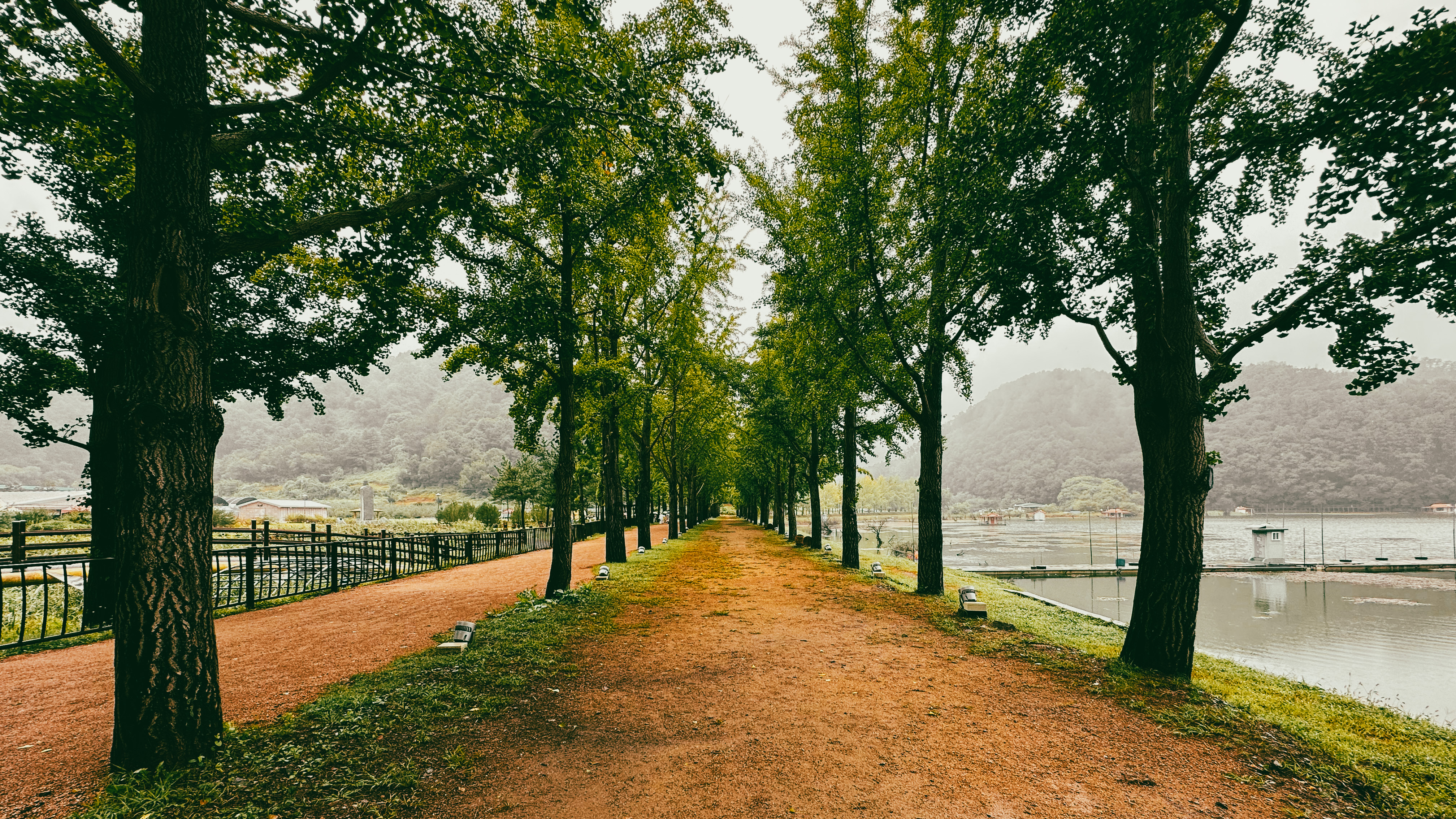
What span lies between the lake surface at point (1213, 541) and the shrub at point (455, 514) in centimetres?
2907

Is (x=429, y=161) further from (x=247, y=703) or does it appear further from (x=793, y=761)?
(x=793, y=761)

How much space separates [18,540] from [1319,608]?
3470 centimetres

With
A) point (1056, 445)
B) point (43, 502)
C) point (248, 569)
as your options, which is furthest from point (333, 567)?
point (1056, 445)

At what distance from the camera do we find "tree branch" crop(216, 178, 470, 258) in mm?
3916

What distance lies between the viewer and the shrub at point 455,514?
3478 centimetres

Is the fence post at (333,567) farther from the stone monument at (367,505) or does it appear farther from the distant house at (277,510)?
the distant house at (277,510)

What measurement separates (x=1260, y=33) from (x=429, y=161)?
28.0 ft

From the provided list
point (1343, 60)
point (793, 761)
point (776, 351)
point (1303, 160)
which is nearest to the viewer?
point (793, 761)

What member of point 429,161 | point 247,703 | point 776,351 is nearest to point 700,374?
point 776,351

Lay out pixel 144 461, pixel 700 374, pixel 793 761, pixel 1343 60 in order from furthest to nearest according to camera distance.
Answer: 1. pixel 700 374
2. pixel 1343 60
3. pixel 793 761
4. pixel 144 461

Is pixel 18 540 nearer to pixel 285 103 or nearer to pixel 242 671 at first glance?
pixel 242 671

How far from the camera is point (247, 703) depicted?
4637 millimetres

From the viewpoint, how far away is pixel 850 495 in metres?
15.0

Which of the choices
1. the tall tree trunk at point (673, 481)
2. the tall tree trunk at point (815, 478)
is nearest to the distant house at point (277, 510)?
the tall tree trunk at point (673, 481)
